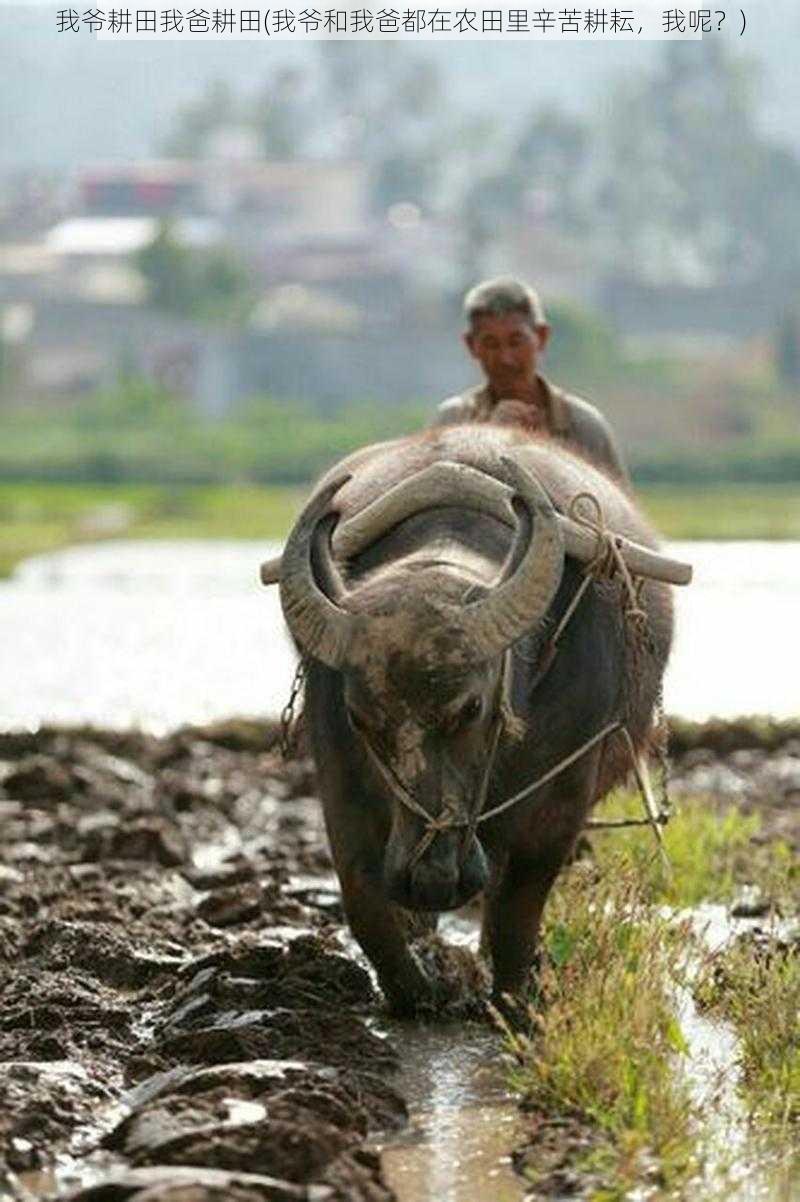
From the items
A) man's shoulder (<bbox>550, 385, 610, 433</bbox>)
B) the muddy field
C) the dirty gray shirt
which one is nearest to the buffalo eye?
the muddy field

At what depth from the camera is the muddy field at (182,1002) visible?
4.38 meters

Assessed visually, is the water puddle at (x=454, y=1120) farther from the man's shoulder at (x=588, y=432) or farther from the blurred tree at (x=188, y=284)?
the blurred tree at (x=188, y=284)

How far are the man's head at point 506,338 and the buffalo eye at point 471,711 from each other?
2131 mm

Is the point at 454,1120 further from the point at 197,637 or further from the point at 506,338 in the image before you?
the point at 197,637

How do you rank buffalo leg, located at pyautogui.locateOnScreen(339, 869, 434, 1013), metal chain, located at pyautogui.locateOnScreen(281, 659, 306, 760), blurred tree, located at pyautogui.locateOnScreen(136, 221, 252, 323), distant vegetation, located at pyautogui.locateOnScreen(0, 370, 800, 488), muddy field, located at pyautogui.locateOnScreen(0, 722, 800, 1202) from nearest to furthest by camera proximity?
1. muddy field, located at pyautogui.locateOnScreen(0, 722, 800, 1202)
2. buffalo leg, located at pyautogui.locateOnScreen(339, 869, 434, 1013)
3. metal chain, located at pyautogui.locateOnScreen(281, 659, 306, 760)
4. distant vegetation, located at pyautogui.locateOnScreen(0, 370, 800, 488)
5. blurred tree, located at pyautogui.locateOnScreen(136, 221, 252, 323)

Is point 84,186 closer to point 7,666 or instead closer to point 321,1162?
point 7,666

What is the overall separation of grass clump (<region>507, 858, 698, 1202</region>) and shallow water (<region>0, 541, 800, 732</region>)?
6.09 m

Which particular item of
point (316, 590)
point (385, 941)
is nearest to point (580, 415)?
point (385, 941)

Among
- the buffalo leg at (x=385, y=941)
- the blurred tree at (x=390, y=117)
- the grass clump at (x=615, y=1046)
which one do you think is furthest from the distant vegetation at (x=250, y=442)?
the grass clump at (x=615, y=1046)

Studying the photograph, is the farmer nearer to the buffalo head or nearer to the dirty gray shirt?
the dirty gray shirt

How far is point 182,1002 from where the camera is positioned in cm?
566

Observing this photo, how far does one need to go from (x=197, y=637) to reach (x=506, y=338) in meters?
12.0

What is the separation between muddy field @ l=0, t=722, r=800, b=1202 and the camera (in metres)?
4.38

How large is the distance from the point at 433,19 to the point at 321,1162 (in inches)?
262
